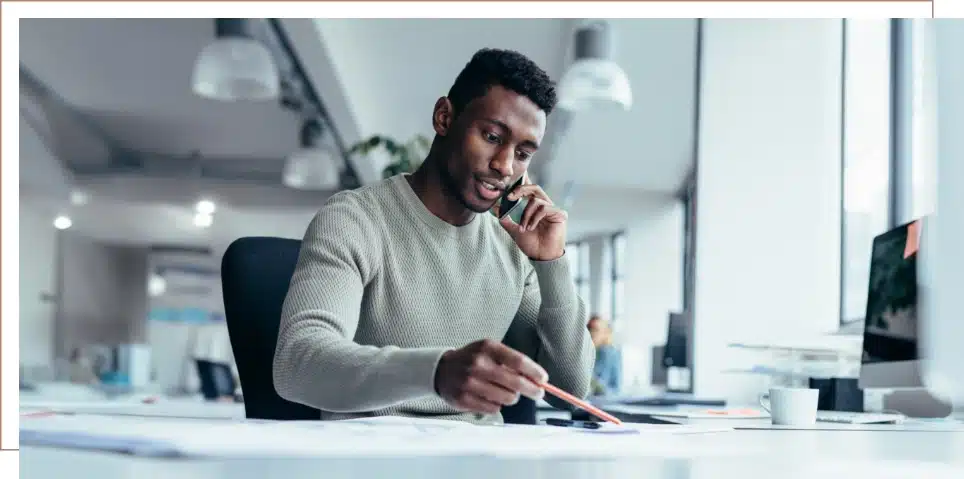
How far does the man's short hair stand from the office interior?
0.29 meters

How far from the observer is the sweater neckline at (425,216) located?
5.23 feet

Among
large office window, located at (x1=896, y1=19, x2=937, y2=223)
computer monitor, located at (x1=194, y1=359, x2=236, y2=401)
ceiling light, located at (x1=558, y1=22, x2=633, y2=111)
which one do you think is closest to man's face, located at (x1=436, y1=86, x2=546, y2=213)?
large office window, located at (x1=896, y1=19, x2=937, y2=223)

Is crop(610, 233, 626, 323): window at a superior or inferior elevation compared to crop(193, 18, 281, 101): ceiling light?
inferior

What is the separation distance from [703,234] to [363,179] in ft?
18.6

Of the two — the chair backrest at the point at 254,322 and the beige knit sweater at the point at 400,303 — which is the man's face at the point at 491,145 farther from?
the chair backrest at the point at 254,322

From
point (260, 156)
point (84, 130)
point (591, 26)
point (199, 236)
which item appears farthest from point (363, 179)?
point (591, 26)

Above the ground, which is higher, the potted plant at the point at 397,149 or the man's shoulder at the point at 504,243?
the potted plant at the point at 397,149

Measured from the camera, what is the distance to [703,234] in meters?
4.14

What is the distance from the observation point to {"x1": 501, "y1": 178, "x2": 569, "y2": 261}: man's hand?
5.38 ft

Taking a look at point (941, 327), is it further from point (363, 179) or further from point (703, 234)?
point (363, 179)

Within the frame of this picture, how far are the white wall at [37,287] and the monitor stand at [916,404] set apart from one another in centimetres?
842

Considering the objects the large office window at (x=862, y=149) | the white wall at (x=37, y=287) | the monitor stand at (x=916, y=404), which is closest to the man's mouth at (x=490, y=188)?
the monitor stand at (x=916, y=404)

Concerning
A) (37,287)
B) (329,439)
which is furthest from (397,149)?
(37,287)

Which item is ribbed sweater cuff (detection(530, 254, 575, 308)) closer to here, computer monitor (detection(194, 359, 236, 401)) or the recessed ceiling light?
computer monitor (detection(194, 359, 236, 401))
